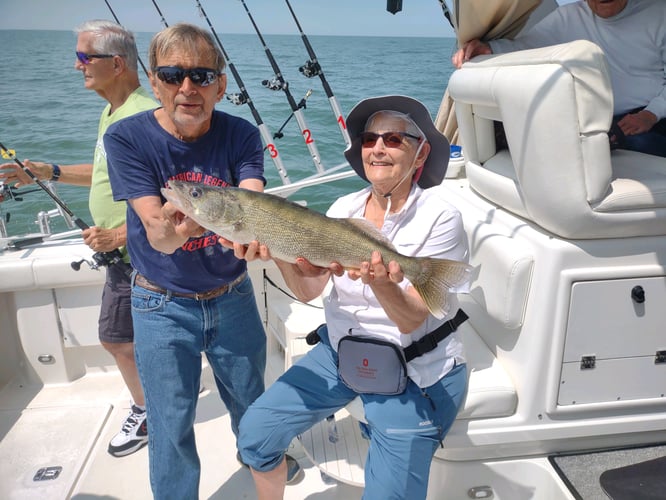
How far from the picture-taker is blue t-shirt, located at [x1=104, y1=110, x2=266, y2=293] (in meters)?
1.91

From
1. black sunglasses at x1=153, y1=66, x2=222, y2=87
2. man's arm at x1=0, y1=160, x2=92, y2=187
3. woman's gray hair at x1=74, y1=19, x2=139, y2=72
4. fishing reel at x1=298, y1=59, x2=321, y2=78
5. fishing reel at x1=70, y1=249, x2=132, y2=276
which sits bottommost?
fishing reel at x1=70, y1=249, x2=132, y2=276

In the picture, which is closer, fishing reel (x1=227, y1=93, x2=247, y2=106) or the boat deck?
the boat deck

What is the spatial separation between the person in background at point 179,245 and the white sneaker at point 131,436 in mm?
804

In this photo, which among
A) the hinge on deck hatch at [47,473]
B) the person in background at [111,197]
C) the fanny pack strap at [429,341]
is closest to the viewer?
the fanny pack strap at [429,341]

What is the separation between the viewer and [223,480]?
2680 millimetres

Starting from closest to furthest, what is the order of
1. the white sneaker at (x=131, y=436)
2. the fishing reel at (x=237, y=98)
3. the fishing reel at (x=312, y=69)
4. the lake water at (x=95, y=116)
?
the white sneaker at (x=131, y=436) → the fishing reel at (x=237, y=98) → the fishing reel at (x=312, y=69) → the lake water at (x=95, y=116)

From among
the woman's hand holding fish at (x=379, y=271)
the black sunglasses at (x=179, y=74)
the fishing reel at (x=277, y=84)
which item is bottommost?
the woman's hand holding fish at (x=379, y=271)

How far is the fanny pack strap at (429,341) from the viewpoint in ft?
6.59

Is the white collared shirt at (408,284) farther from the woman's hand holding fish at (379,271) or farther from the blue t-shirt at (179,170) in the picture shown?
the blue t-shirt at (179,170)

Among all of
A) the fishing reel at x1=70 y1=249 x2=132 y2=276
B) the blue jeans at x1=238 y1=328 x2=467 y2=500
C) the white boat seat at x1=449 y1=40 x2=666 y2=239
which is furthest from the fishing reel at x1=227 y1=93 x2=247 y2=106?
the blue jeans at x1=238 y1=328 x2=467 y2=500

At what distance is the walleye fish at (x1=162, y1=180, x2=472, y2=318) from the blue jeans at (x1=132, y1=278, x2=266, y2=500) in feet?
1.62

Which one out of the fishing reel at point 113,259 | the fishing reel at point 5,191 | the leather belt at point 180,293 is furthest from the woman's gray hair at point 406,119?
the fishing reel at point 5,191

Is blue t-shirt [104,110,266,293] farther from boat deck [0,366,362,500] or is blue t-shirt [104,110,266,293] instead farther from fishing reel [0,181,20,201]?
fishing reel [0,181,20,201]

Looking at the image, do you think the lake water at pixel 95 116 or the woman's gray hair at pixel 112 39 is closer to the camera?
the woman's gray hair at pixel 112 39
